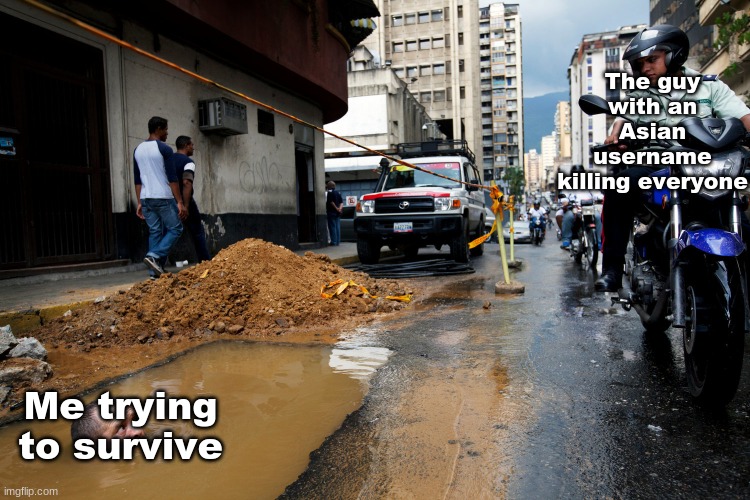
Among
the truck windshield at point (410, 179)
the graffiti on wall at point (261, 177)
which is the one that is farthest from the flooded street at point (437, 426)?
the graffiti on wall at point (261, 177)

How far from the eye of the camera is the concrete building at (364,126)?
33.4 m

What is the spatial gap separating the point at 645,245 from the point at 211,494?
3.17m

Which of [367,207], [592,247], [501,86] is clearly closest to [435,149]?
[367,207]

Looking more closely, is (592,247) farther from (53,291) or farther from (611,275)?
(53,291)

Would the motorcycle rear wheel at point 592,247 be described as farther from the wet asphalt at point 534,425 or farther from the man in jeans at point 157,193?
the man in jeans at point 157,193

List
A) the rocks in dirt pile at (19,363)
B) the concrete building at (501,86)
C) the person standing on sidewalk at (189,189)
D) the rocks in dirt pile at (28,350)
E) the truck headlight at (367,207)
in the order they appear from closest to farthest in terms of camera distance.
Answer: the rocks in dirt pile at (19,363) < the rocks in dirt pile at (28,350) < the person standing on sidewalk at (189,189) < the truck headlight at (367,207) < the concrete building at (501,86)

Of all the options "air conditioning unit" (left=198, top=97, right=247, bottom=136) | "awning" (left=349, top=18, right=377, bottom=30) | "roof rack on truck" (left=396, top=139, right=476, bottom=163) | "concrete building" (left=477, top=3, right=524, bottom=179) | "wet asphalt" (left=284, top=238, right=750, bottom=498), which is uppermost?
"concrete building" (left=477, top=3, right=524, bottom=179)

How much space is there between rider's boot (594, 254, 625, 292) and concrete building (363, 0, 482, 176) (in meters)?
66.8

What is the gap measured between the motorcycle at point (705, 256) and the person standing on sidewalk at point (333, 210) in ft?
45.0

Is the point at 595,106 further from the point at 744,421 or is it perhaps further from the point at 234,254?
the point at 234,254

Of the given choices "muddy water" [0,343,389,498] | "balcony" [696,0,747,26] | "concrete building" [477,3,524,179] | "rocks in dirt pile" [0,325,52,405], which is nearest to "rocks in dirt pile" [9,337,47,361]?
"rocks in dirt pile" [0,325,52,405]

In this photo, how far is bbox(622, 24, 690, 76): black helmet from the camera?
3.54m

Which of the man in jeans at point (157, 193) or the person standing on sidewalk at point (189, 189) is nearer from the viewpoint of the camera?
the man in jeans at point (157, 193)

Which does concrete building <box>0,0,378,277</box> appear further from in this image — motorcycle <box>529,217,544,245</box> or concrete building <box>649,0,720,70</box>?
concrete building <box>649,0,720,70</box>
